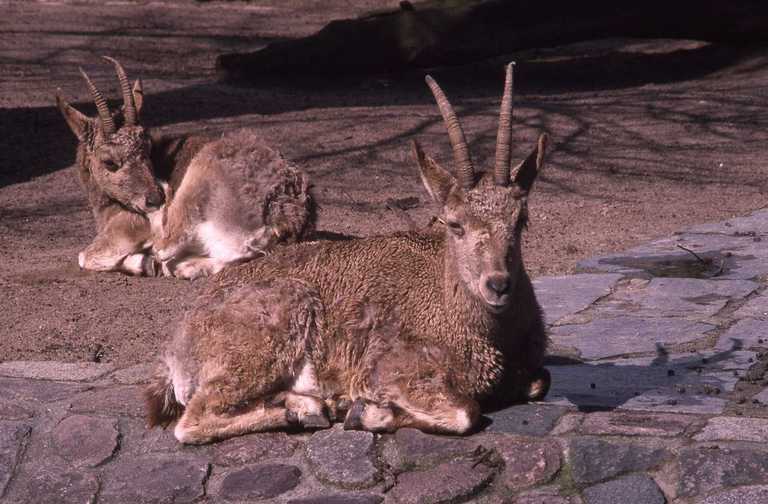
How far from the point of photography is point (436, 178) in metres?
5.90

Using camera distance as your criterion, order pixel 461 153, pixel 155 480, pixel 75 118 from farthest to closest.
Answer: pixel 75 118 < pixel 155 480 < pixel 461 153

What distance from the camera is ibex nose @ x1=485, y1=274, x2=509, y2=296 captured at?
218 inches

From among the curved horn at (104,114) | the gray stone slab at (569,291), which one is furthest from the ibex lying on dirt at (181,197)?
the gray stone slab at (569,291)

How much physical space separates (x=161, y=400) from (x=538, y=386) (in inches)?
72.0

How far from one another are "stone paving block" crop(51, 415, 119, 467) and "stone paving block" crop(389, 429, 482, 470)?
1.47 meters

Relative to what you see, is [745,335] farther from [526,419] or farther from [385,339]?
[385,339]

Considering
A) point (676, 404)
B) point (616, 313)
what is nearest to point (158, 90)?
point (616, 313)

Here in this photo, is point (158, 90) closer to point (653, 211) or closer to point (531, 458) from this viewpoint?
point (653, 211)

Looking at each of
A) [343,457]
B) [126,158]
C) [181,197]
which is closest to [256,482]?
[343,457]

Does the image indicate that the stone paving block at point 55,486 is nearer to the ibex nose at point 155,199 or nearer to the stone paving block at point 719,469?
the stone paving block at point 719,469

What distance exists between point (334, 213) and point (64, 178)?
317 cm

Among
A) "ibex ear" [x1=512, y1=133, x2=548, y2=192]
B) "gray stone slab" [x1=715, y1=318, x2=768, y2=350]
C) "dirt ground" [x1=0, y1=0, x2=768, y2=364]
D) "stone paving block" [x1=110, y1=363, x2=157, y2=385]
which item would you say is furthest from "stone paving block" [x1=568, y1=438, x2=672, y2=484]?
"dirt ground" [x1=0, y1=0, x2=768, y2=364]

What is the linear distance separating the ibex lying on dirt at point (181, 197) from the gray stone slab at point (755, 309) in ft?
11.1

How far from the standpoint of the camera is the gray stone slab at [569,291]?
787 cm
